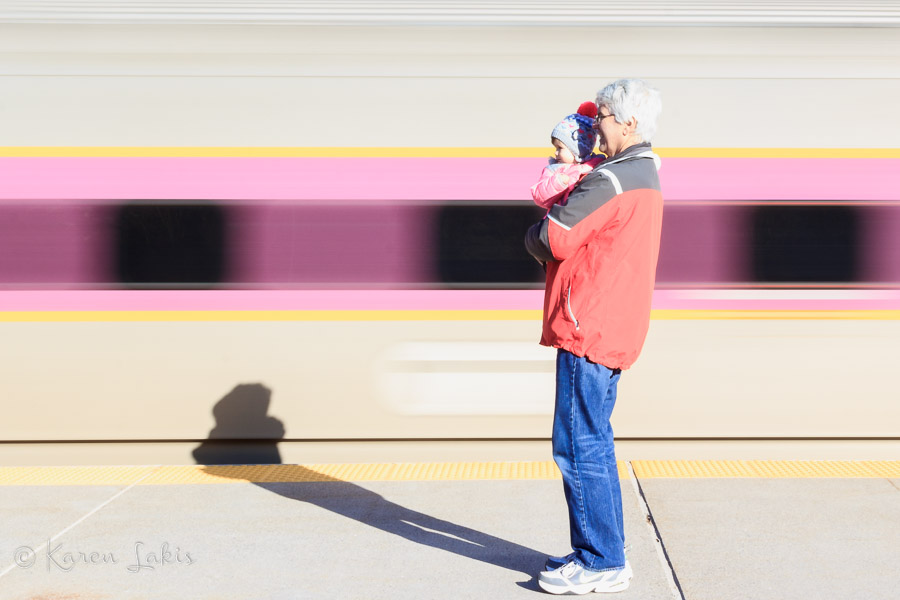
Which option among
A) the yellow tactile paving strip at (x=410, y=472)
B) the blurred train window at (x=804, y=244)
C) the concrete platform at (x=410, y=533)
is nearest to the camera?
the concrete platform at (x=410, y=533)

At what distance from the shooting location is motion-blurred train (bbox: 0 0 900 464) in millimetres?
4477

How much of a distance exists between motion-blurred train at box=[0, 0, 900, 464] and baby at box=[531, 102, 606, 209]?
1.66 m

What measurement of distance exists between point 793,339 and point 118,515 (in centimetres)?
313

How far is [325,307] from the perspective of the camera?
4484mm

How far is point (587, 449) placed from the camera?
9.25 feet

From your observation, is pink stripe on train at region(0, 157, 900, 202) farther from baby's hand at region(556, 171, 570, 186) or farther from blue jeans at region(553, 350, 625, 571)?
blue jeans at region(553, 350, 625, 571)

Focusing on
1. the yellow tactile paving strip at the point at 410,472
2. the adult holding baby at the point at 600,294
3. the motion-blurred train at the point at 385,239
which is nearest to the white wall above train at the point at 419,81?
the motion-blurred train at the point at 385,239

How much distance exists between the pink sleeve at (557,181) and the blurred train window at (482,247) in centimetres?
169

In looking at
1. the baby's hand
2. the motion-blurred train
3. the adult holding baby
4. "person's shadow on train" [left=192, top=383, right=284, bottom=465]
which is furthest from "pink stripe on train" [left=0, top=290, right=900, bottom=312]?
the baby's hand

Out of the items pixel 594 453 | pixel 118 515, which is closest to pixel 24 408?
pixel 118 515

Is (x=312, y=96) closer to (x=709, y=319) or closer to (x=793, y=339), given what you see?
(x=709, y=319)

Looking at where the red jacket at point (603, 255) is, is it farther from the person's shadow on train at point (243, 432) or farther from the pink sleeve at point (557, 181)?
the person's shadow on train at point (243, 432)

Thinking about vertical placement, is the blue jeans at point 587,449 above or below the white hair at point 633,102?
below

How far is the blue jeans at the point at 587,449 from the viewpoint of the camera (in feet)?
9.16
